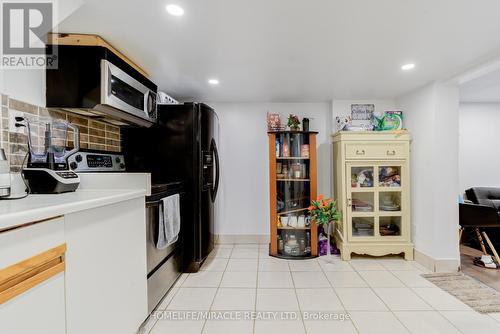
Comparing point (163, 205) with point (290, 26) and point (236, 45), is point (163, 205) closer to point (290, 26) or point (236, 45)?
point (236, 45)

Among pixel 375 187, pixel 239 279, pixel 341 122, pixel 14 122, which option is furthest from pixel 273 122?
pixel 14 122

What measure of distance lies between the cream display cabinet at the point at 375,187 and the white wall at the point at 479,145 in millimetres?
1894

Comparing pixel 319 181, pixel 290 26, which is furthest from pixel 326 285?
pixel 290 26

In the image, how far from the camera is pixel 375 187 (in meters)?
2.98

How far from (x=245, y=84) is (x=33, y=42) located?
1770 mm

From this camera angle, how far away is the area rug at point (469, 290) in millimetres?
1963

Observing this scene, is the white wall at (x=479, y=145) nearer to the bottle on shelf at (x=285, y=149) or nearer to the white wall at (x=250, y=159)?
the white wall at (x=250, y=159)

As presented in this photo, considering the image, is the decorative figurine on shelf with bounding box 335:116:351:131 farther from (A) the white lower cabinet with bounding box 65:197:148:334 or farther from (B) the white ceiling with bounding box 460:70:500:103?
(A) the white lower cabinet with bounding box 65:197:148:334

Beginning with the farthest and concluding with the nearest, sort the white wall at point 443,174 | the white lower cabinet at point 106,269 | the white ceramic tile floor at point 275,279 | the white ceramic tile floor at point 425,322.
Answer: the white wall at point 443,174
the white ceramic tile floor at point 275,279
the white ceramic tile floor at point 425,322
the white lower cabinet at point 106,269

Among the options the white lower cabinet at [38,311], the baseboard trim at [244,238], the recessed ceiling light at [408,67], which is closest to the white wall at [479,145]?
the recessed ceiling light at [408,67]

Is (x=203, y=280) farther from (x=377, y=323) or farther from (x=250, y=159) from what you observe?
(x=250, y=159)

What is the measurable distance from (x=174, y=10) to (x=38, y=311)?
5.01ft

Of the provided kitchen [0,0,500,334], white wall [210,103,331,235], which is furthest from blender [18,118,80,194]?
white wall [210,103,331,235]

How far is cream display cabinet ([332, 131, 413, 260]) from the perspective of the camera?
9.62ft
